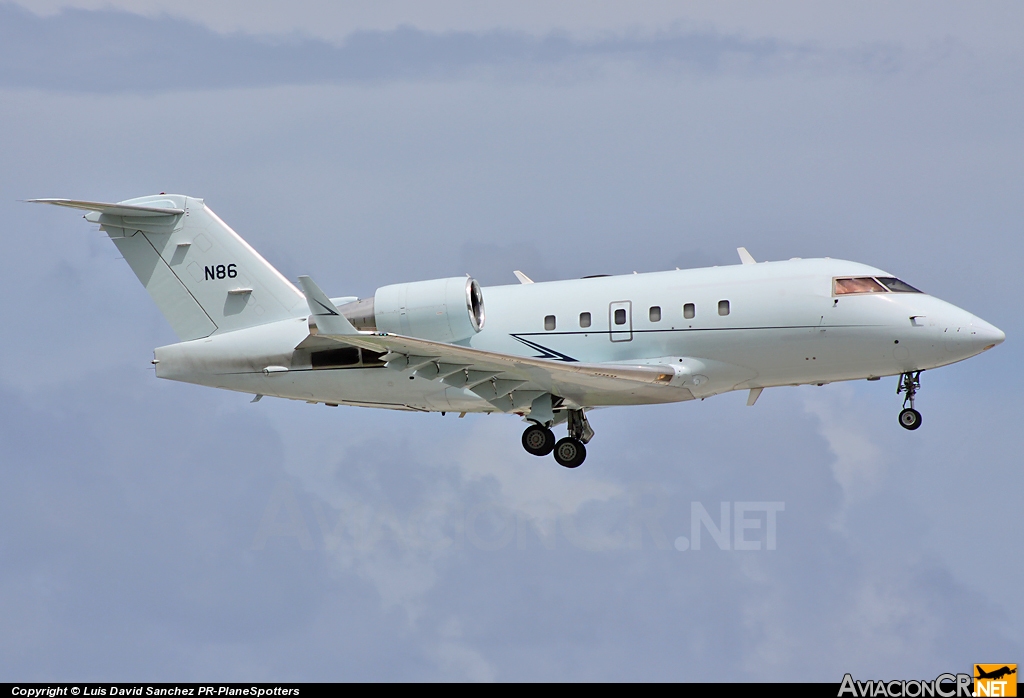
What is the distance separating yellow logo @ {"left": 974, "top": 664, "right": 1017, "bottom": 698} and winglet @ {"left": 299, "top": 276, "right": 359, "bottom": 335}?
44.4ft

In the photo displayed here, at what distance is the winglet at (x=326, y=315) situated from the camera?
24.5 metres

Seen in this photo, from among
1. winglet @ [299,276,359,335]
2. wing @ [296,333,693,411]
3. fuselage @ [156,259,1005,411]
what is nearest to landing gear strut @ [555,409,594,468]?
wing @ [296,333,693,411]

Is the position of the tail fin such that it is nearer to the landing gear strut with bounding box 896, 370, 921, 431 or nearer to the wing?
the wing

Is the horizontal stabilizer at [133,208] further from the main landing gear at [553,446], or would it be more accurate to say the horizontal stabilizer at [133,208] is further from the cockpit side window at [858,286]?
the cockpit side window at [858,286]

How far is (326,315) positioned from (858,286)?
35.5 feet

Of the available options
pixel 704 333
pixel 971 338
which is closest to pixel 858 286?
pixel 971 338

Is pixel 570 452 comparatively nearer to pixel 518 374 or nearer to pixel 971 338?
pixel 518 374

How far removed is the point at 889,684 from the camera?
2569 cm

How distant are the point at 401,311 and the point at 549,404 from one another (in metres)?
3.90

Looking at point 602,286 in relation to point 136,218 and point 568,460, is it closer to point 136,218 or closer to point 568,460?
point 568,460

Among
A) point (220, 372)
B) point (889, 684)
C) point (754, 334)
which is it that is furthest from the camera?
point (220, 372)

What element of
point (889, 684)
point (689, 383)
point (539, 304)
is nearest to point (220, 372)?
point (539, 304)

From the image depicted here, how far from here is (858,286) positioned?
27.9 meters

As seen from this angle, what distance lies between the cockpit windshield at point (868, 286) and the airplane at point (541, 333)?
1.1 inches
